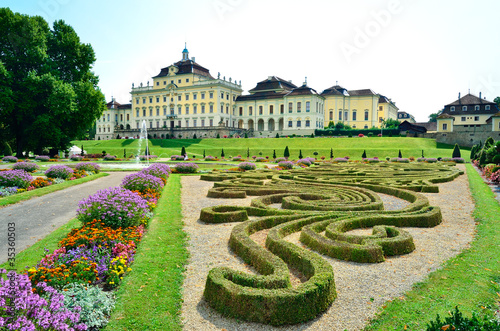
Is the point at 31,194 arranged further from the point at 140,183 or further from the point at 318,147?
the point at 318,147

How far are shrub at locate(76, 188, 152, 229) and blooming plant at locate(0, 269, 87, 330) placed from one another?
10.7 feet

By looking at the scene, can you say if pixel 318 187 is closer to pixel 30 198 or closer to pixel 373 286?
pixel 373 286

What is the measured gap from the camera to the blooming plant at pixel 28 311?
107 inches

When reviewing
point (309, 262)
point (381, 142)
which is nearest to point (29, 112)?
point (309, 262)

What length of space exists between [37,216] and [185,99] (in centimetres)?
6582

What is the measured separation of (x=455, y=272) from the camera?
4.82m

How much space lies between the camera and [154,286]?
4352 mm

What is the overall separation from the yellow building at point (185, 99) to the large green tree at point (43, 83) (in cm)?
3616

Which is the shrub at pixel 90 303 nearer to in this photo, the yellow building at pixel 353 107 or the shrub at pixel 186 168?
the shrub at pixel 186 168

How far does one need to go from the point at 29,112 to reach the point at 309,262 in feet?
104

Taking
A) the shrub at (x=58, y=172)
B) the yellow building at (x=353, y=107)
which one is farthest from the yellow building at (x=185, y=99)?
the shrub at (x=58, y=172)

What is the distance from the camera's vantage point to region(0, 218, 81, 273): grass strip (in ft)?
16.8

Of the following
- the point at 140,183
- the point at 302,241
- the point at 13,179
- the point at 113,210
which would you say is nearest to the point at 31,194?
the point at 13,179

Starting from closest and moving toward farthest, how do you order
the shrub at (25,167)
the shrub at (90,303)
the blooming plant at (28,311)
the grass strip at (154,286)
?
the blooming plant at (28,311) → the shrub at (90,303) → the grass strip at (154,286) → the shrub at (25,167)
